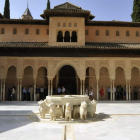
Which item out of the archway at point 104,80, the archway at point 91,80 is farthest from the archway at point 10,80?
the archway at point 104,80

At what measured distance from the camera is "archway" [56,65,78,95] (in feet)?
70.6

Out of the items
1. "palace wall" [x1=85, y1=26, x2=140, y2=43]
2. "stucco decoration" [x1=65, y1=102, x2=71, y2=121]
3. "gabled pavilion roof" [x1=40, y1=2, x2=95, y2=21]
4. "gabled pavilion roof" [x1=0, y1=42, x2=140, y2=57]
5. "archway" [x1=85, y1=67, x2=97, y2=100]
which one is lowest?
"stucco decoration" [x1=65, y1=102, x2=71, y2=121]

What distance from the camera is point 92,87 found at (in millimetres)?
20047

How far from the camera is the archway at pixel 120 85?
1966cm

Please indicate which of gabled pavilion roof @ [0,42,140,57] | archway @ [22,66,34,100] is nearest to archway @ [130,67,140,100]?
gabled pavilion roof @ [0,42,140,57]

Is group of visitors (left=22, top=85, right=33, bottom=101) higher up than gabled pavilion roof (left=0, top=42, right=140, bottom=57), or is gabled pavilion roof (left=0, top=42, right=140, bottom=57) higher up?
gabled pavilion roof (left=0, top=42, right=140, bottom=57)

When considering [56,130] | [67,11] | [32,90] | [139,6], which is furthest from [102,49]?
[139,6]

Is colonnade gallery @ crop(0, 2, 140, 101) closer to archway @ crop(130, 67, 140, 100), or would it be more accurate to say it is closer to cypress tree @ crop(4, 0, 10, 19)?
archway @ crop(130, 67, 140, 100)

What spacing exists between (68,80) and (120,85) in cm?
600

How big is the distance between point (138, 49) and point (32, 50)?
10.6m

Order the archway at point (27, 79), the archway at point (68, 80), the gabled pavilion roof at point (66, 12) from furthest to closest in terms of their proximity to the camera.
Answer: the archway at point (68, 80) → the archway at point (27, 79) → the gabled pavilion roof at point (66, 12)

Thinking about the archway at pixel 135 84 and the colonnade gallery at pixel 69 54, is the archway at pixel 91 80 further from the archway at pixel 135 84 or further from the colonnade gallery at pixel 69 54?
the archway at pixel 135 84

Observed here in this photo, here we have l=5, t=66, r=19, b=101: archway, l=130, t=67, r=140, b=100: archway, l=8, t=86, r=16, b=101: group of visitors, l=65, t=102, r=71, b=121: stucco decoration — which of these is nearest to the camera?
l=65, t=102, r=71, b=121: stucco decoration

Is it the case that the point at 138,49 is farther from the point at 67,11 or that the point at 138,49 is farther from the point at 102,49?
the point at 67,11
